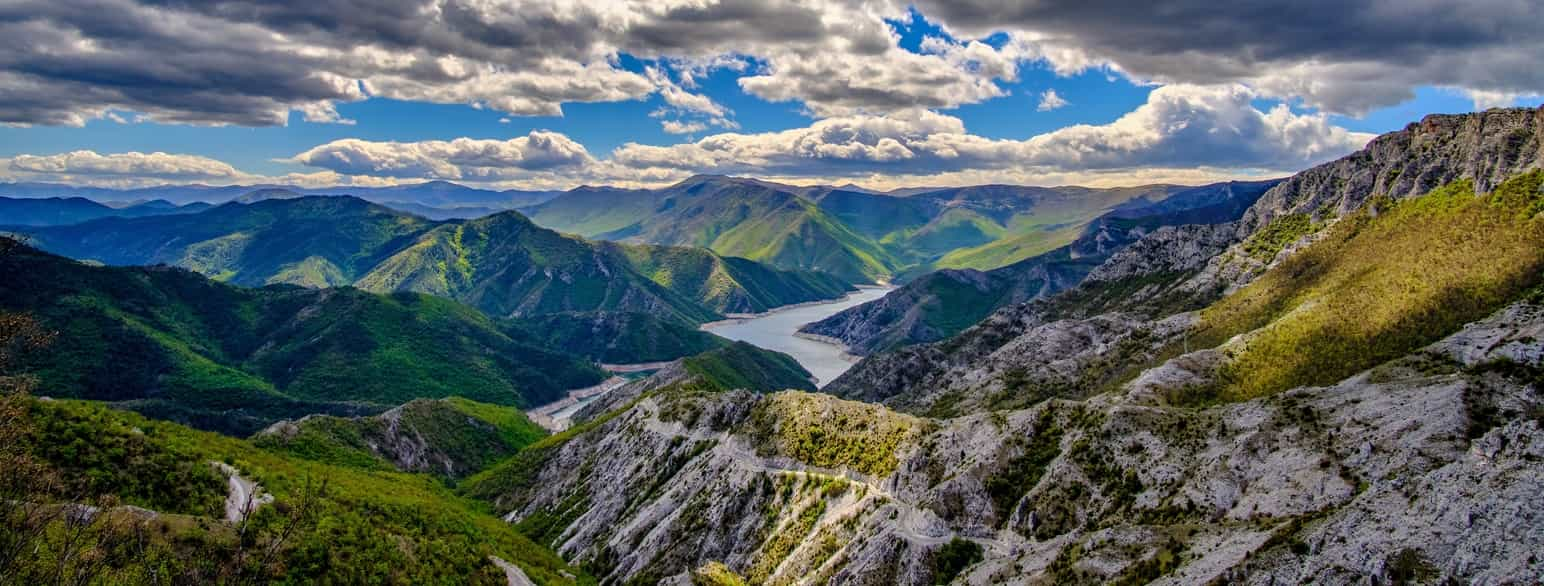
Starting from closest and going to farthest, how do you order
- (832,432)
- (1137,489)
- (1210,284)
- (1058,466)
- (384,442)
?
1. (1137,489)
2. (1058,466)
3. (832,432)
4. (384,442)
5. (1210,284)

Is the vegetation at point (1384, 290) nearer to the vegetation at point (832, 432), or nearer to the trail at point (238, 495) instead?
the vegetation at point (832, 432)

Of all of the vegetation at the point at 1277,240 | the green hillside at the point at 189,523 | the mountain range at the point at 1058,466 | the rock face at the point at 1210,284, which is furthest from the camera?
the vegetation at the point at 1277,240

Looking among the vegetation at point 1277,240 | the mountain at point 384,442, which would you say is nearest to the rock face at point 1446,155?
the vegetation at point 1277,240

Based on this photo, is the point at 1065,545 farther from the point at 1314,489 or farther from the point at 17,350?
the point at 17,350

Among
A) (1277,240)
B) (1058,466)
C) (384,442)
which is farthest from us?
(1277,240)

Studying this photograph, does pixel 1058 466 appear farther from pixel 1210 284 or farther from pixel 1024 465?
pixel 1210 284

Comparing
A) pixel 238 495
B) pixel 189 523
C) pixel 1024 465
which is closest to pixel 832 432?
pixel 1024 465

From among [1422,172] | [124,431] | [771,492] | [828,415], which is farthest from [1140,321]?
[124,431]
